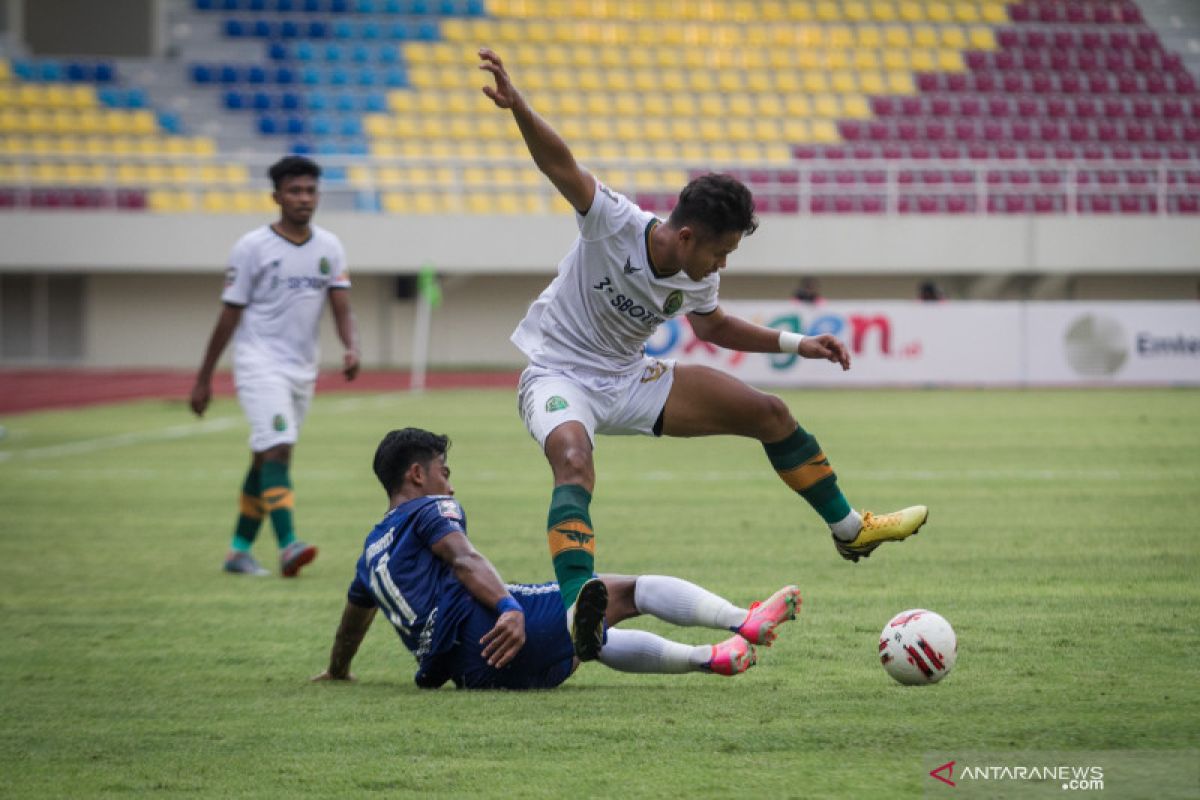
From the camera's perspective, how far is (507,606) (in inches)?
225

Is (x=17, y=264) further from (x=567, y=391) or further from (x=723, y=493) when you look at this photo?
(x=567, y=391)

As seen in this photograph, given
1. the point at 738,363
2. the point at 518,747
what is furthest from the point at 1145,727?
the point at 738,363

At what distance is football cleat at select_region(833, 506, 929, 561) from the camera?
6.76 metres

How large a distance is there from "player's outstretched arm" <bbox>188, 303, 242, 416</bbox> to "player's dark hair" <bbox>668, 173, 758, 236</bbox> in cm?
438

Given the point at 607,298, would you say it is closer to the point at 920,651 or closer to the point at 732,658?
the point at 732,658

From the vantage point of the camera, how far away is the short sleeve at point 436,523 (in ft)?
19.4

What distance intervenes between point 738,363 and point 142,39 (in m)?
18.3

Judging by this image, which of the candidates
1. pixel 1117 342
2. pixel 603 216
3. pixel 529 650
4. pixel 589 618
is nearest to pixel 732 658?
pixel 589 618

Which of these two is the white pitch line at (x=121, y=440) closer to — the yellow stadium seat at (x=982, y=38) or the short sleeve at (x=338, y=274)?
the short sleeve at (x=338, y=274)

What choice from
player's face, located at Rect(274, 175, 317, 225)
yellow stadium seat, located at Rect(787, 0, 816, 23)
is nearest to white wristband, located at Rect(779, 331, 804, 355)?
player's face, located at Rect(274, 175, 317, 225)

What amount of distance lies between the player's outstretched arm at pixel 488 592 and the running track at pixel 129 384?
2032cm

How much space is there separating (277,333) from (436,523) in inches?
173

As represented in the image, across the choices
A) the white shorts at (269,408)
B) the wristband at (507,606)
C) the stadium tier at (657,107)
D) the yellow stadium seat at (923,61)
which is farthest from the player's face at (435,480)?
the yellow stadium seat at (923,61)

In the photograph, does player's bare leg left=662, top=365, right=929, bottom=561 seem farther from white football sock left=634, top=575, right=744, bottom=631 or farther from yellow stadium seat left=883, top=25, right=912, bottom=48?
yellow stadium seat left=883, top=25, right=912, bottom=48
